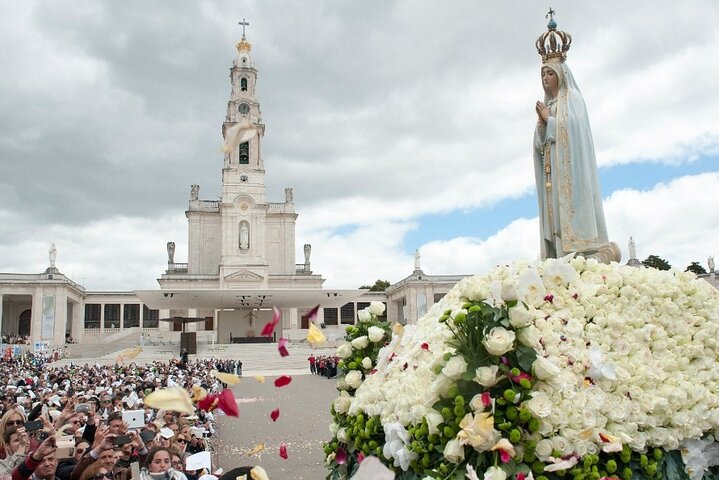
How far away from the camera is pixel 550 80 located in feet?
24.8

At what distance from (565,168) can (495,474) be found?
539cm

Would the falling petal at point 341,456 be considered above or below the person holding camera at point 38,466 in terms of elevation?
above

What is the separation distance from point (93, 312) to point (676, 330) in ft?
291

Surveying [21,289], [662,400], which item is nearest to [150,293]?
[21,289]

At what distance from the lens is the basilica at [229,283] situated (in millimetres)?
63031

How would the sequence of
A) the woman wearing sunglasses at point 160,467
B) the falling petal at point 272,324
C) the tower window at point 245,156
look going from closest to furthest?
the falling petal at point 272,324
the woman wearing sunglasses at point 160,467
the tower window at point 245,156

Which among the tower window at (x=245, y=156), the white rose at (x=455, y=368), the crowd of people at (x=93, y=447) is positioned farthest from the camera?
the tower window at (x=245, y=156)

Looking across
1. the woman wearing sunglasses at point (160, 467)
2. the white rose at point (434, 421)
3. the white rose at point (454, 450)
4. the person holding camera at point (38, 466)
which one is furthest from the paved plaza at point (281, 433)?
the white rose at point (454, 450)

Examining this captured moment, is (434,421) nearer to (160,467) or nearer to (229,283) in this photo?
(160,467)

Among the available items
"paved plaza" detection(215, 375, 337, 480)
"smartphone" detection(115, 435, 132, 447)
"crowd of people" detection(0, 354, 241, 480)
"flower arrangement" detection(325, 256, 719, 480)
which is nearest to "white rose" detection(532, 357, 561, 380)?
"flower arrangement" detection(325, 256, 719, 480)

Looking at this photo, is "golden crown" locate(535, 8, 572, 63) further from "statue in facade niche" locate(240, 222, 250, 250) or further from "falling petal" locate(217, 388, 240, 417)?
"statue in facade niche" locate(240, 222, 250, 250)

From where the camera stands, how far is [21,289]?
208ft

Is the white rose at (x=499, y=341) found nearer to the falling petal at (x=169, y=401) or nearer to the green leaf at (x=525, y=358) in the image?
the green leaf at (x=525, y=358)

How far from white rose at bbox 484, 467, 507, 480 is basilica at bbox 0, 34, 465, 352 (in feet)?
178
